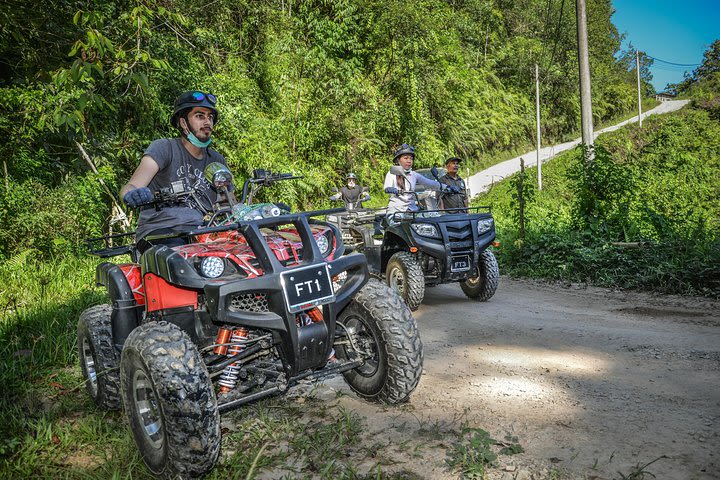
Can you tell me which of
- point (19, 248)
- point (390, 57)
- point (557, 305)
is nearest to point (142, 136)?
point (19, 248)

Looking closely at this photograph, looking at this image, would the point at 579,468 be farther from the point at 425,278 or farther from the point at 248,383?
the point at 425,278

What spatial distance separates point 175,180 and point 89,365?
5.30 feet

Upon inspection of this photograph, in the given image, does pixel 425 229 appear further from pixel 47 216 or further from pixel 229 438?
pixel 47 216

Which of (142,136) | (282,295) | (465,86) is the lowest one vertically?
(282,295)

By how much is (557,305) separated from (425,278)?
1.82 m

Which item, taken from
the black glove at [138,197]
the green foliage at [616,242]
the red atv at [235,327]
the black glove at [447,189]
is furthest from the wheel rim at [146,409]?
the green foliage at [616,242]

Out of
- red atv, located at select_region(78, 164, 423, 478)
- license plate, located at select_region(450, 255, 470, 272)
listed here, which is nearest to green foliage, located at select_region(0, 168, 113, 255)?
red atv, located at select_region(78, 164, 423, 478)

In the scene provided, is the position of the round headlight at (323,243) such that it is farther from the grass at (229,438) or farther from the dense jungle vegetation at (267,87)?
the dense jungle vegetation at (267,87)

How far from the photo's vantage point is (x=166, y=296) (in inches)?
123

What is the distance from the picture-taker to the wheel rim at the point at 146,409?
2.87 meters

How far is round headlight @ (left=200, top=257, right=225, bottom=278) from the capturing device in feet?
9.55

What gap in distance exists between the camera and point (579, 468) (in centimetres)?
261

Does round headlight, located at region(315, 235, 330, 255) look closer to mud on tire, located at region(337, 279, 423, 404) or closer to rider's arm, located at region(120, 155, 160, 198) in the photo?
mud on tire, located at region(337, 279, 423, 404)

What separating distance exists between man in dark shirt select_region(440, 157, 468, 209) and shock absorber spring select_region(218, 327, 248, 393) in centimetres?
569
